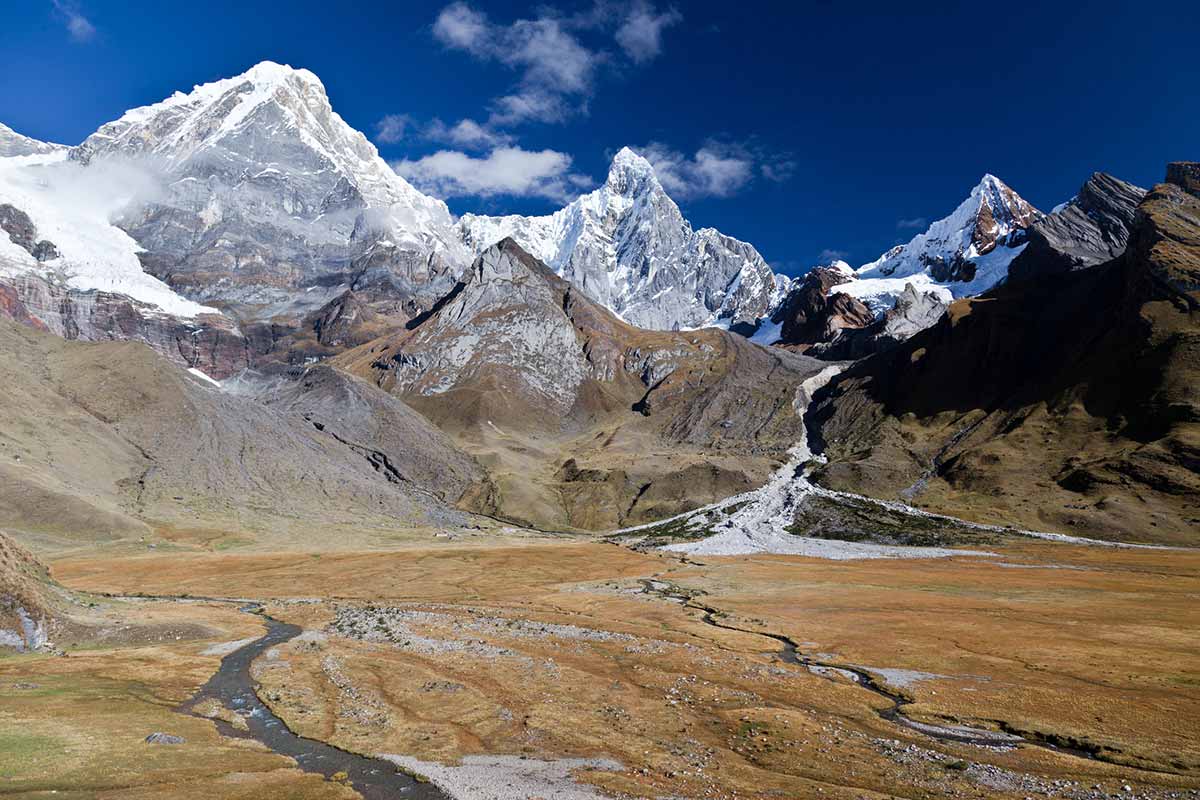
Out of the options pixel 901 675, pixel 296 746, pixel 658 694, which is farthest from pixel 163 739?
pixel 901 675

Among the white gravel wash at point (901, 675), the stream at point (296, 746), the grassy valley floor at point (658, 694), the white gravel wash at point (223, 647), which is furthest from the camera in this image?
the white gravel wash at point (223, 647)

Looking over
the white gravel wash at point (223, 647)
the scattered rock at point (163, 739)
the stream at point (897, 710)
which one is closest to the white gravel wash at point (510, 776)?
the scattered rock at point (163, 739)

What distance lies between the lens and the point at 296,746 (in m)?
36.8

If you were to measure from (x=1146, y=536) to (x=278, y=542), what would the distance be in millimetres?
215615

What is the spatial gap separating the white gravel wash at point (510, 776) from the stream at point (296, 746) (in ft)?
2.59

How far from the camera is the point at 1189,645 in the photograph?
188 ft

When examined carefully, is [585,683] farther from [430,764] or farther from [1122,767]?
[1122,767]

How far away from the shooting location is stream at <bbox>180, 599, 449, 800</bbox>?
30953 mm

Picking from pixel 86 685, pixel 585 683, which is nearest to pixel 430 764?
pixel 585 683

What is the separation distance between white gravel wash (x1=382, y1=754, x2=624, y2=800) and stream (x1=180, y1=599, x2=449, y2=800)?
2.59ft

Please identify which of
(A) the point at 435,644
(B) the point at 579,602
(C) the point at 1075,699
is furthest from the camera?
(B) the point at 579,602

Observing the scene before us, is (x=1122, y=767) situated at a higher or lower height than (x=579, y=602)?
higher

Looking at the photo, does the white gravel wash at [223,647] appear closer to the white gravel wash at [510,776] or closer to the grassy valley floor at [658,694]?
the grassy valley floor at [658,694]

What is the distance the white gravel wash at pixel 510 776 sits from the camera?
29578 millimetres
